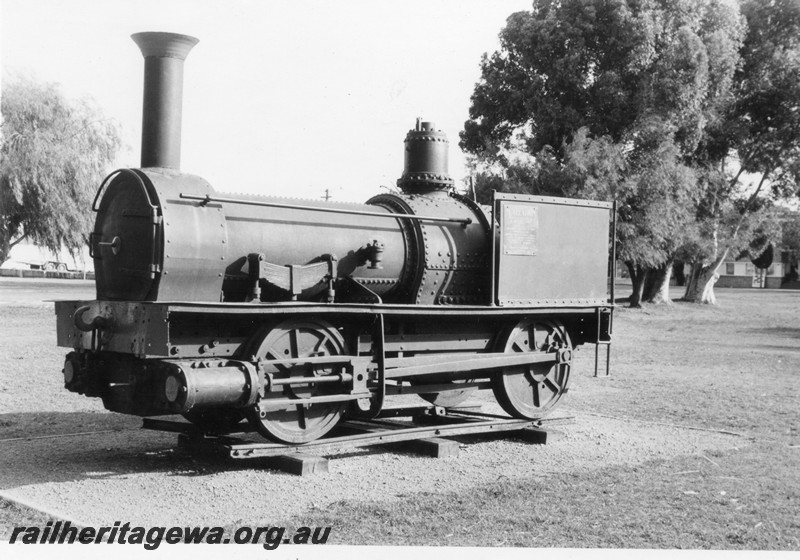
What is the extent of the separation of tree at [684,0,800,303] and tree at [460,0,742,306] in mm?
3153

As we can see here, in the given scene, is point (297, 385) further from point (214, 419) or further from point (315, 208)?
point (315, 208)

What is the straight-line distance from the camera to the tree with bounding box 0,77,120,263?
25266 mm

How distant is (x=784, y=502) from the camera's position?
24.2ft

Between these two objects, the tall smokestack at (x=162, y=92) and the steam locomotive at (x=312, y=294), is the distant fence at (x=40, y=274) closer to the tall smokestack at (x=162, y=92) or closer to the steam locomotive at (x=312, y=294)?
the steam locomotive at (x=312, y=294)

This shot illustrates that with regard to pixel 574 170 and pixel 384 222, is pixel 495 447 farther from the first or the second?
pixel 574 170

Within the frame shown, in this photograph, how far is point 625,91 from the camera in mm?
30453

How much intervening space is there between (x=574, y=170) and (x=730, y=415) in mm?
17114

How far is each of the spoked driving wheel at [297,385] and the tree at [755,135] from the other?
29172 millimetres

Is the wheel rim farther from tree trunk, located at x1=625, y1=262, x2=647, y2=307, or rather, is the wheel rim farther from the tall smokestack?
tree trunk, located at x1=625, y1=262, x2=647, y2=307

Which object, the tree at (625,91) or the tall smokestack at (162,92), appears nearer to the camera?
the tall smokestack at (162,92)

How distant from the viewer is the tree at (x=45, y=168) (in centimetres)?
2527

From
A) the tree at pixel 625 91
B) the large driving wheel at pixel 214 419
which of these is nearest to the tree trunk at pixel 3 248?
the tree at pixel 625 91

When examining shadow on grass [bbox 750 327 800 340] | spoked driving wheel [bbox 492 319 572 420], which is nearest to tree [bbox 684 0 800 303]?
shadow on grass [bbox 750 327 800 340]

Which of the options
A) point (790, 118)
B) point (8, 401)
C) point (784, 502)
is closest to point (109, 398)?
point (8, 401)
